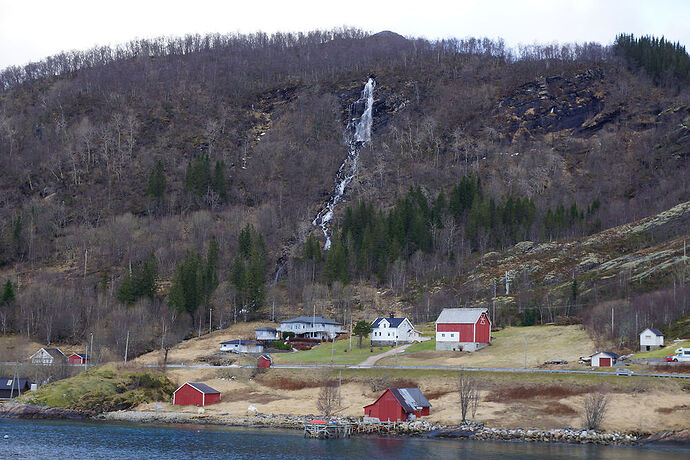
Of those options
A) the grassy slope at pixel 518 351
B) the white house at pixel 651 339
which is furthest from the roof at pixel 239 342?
the white house at pixel 651 339

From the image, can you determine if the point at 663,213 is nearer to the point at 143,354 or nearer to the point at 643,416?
the point at 643,416

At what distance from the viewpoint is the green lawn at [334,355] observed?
101475mm

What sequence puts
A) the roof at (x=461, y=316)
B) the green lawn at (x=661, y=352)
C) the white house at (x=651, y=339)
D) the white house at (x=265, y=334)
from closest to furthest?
1. the green lawn at (x=661, y=352)
2. the white house at (x=651, y=339)
3. the roof at (x=461, y=316)
4. the white house at (x=265, y=334)

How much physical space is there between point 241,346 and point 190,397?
80.3ft

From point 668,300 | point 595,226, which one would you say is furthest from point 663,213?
point 668,300

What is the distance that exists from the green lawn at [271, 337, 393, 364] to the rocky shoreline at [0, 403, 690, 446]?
20.6m

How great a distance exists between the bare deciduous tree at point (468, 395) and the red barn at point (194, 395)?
28075mm

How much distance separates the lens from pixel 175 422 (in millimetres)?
82250

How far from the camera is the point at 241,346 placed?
11244cm

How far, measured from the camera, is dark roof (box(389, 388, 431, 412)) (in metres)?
77.2

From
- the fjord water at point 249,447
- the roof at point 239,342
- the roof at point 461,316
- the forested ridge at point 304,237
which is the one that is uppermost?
the forested ridge at point 304,237

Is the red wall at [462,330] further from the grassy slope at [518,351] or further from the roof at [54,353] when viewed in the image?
the roof at [54,353]

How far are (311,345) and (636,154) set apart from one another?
11036cm

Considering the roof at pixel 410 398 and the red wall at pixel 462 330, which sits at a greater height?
the red wall at pixel 462 330
